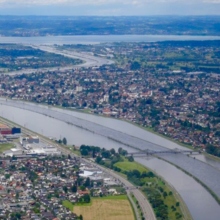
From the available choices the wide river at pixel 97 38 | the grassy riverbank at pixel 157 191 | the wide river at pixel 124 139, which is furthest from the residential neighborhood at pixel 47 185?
the wide river at pixel 97 38

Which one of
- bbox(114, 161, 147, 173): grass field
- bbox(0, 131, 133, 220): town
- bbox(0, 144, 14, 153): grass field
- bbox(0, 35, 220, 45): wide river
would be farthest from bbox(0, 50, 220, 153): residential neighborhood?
bbox(0, 35, 220, 45): wide river

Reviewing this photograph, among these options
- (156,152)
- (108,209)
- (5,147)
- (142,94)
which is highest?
(108,209)

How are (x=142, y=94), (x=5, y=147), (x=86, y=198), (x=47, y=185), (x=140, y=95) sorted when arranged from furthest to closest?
(x=142, y=94)
(x=140, y=95)
(x=5, y=147)
(x=47, y=185)
(x=86, y=198)

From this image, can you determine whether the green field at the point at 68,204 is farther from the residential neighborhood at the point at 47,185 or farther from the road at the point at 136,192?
the road at the point at 136,192

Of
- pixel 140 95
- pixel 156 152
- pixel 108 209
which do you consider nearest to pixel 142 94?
pixel 140 95

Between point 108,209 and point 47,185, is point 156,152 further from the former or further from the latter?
point 108,209

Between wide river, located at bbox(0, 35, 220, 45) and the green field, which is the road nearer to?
the green field
